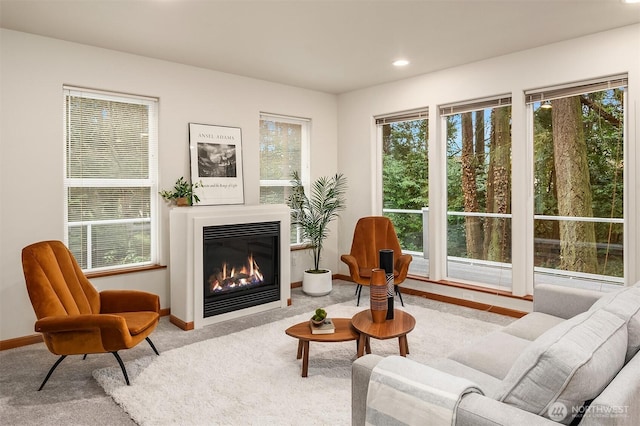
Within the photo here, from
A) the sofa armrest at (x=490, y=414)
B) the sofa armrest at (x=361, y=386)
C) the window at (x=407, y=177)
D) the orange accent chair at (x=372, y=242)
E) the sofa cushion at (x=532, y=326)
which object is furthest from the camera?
the window at (x=407, y=177)

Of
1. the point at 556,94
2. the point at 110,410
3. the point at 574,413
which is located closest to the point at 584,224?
the point at 556,94

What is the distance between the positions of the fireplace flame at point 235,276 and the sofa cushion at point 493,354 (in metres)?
2.62

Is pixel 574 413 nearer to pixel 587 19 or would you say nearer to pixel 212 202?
pixel 587 19

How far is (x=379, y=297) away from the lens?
296 cm

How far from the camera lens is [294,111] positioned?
5473 millimetres

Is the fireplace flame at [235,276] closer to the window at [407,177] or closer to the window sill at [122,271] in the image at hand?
the window sill at [122,271]

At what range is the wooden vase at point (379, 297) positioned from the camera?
2957 millimetres

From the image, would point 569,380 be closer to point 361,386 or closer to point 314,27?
point 361,386

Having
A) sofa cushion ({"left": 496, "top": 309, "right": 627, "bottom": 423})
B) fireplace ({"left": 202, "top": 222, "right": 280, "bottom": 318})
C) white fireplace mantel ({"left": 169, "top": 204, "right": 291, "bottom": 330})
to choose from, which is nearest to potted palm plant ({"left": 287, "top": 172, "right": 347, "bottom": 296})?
fireplace ({"left": 202, "top": 222, "right": 280, "bottom": 318})

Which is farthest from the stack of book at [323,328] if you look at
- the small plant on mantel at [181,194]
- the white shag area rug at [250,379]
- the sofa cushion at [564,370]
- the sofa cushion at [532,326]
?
the small plant on mantel at [181,194]

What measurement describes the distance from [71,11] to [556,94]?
423 centimetres

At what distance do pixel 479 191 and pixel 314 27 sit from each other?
254cm

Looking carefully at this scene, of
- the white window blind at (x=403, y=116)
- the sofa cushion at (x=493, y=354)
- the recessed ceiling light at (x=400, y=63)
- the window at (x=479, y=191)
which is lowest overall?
the sofa cushion at (x=493, y=354)

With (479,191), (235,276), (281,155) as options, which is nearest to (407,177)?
(479,191)
